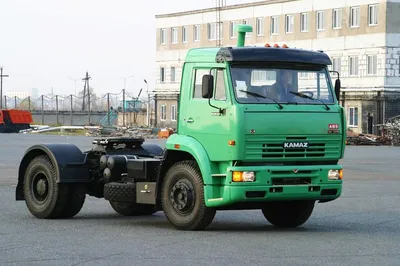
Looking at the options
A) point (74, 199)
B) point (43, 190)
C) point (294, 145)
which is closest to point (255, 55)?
point (294, 145)

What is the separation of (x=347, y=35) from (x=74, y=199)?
198 ft

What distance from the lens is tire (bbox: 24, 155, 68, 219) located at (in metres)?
16.3

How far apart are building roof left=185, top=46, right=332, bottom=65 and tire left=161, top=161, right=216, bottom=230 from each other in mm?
1557

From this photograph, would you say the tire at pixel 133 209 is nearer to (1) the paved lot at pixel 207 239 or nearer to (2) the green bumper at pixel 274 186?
(1) the paved lot at pixel 207 239

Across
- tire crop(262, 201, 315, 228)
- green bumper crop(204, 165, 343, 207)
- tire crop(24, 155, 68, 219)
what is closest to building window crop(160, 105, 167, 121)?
tire crop(24, 155, 68, 219)

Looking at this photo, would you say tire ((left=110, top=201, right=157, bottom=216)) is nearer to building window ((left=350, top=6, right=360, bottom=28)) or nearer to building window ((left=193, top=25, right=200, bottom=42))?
building window ((left=350, top=6, right=360, bottom=28))

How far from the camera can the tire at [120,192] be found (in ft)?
51.1

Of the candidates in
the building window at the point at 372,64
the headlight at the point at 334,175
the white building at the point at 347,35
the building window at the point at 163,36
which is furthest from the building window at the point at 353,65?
the headlight at the point at 334,175

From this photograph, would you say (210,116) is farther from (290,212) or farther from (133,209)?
(133,209)

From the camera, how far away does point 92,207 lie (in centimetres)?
1883

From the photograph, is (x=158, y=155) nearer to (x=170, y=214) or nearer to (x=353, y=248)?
(x=170, y=214)

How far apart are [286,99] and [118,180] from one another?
3339 millimetres

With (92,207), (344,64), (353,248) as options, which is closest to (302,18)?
(344,64)

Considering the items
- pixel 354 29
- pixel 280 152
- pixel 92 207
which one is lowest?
pixel 92 207
